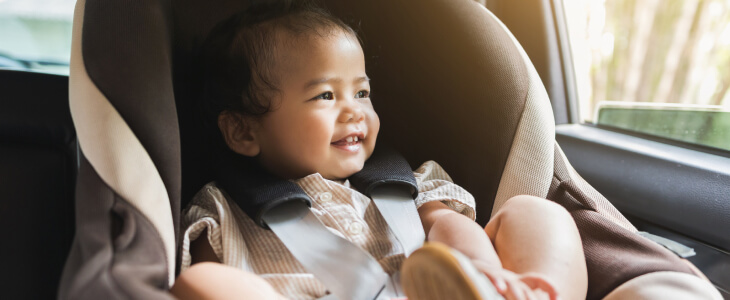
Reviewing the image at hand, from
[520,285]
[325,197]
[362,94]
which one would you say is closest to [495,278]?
[520,285]

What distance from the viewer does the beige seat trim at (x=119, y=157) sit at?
2.60 ft

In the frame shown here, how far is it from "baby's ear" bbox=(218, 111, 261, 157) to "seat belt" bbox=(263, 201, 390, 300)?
0.61 ft

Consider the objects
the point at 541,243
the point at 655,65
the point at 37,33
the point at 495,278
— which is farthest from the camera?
the point at 37,33

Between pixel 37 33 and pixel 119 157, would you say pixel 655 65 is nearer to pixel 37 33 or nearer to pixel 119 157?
pixel 119 157

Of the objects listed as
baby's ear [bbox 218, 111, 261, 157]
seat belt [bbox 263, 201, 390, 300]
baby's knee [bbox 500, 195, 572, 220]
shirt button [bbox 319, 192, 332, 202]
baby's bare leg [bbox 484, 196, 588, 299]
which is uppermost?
baby's ear [bbox 218, 111, 261, 157]

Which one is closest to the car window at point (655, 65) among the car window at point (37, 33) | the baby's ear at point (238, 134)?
the baby's ear at point (238, 134)

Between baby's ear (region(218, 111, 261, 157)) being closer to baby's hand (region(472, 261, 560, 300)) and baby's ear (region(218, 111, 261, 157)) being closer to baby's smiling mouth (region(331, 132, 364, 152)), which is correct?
baby's smiling mouth (region(331, 132, 364, 152))

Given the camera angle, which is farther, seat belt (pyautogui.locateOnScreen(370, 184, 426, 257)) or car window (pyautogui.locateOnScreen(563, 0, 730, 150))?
car window (pyautogui.locateOnScreen(563, 0, 730, 150))

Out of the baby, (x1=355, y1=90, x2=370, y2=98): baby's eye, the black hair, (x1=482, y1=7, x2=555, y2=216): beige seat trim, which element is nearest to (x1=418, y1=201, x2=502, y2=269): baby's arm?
the baby

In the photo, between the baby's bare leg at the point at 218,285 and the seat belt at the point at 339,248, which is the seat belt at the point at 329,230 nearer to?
the seat belt at the point at 339,248

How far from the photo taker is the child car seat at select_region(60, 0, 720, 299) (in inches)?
30.1

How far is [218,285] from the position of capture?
2.58ft

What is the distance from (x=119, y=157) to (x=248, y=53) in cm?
37

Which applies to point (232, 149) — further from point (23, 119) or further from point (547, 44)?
point (547, 44)
